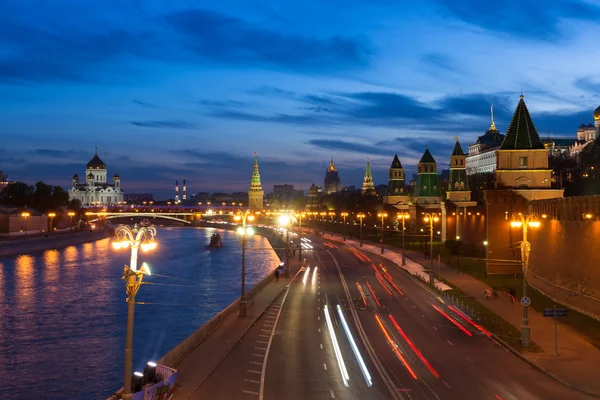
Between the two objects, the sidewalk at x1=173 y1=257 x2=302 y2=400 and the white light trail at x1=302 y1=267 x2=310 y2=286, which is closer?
the sidewalk at x1=173 y1=257 x2=302 y2=400

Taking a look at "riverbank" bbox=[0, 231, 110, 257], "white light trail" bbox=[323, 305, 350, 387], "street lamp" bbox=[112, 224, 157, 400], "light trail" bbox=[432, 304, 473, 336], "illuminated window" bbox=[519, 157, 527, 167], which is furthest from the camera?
"riverbank" bbox=[0, 231, 110, 257]

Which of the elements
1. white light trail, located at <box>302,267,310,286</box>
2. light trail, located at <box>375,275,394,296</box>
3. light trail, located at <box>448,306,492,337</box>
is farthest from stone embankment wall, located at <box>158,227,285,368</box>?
white light trail, located at <box>302,267,310,286</box>

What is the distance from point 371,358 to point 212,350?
5910 mm

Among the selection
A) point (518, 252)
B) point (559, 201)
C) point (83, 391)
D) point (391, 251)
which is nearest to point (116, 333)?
point (83, 391)

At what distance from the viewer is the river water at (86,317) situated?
29.7 m

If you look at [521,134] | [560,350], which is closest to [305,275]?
[521,134]

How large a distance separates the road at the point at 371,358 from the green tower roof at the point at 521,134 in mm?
23612

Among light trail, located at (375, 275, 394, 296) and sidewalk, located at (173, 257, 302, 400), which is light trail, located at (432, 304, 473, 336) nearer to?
light trail, located at (375, 275, 394, 296)

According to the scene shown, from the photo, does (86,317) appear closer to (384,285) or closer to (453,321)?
(384,285)

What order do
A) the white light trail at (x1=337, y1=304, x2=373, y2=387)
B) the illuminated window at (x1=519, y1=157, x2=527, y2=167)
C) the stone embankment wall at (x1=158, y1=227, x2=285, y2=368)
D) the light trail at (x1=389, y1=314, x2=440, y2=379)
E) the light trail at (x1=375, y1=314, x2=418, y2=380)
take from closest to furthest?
the white light trail at (x1=337, y1=304, x2=373, y2=387), the light trail at (x1=375, y1=314, x2=418, y2=380), the light trail at (x1=389, y1=314, x2=440, y2=379), the stone embankment wall at (x1=158, y1=227, x2=285, y2=368), the illuminated window at (x1=519, y1=157, x2=527, y2=167)

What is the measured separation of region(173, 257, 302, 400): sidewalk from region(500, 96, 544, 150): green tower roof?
29624 mm

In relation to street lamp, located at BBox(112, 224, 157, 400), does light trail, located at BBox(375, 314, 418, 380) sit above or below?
below

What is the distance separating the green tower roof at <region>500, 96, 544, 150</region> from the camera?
192 ft

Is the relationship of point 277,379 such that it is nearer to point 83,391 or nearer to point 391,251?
point 83,391
